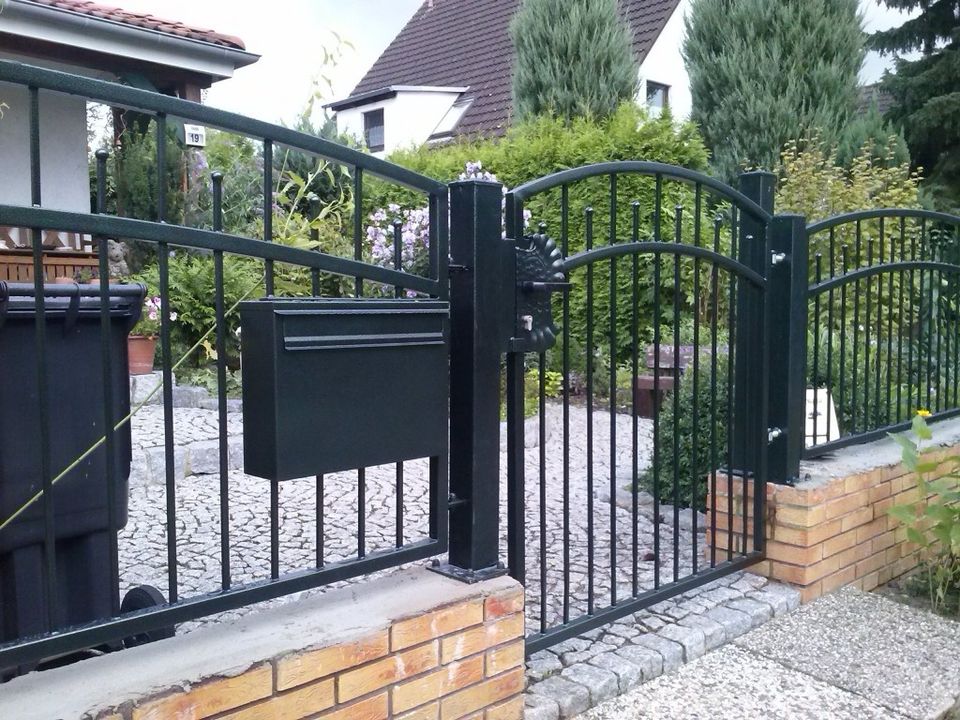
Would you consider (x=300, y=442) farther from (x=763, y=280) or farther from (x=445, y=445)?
(x=763, y=280)

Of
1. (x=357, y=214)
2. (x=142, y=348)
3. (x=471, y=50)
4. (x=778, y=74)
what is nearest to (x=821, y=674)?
(x=357, y=214)

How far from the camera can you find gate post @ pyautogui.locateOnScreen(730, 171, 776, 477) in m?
3.36

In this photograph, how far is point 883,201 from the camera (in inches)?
360

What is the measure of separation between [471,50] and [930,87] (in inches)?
370

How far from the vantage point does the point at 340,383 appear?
6.30 ft

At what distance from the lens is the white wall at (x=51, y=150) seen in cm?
759

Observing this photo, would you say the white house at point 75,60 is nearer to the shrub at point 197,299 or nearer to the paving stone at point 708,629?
the shrub at point 197,299

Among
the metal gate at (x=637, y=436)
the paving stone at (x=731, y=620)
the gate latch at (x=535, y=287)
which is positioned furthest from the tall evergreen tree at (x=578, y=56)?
the gate latch at (x=535, y=287)

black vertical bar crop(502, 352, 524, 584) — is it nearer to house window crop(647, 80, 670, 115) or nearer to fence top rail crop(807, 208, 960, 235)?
fence top rail crop(807, 208, 960, 235)

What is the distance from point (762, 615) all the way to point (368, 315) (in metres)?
1.97

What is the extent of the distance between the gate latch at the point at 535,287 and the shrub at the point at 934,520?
5.75ft

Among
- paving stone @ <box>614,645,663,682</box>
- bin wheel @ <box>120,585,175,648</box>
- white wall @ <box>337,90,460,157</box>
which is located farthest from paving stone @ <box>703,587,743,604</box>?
white wall @ <box>337,90,460,157</box>

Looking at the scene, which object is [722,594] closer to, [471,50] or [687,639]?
[687,639]

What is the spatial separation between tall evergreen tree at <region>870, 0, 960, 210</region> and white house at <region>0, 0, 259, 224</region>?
12.1 m
